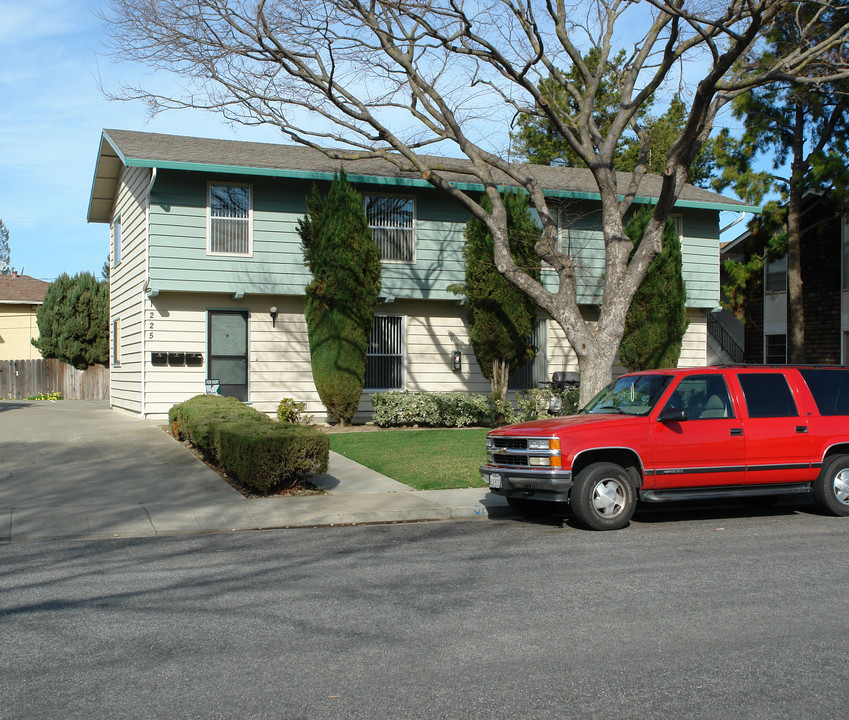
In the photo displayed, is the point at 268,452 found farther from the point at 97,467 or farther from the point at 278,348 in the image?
the point at 278,348

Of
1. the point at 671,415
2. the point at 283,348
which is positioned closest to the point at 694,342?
the point at 283,348

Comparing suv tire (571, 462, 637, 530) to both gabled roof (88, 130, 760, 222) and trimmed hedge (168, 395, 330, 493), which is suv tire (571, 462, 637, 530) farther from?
gabled roof (88, 130, 760, 222)

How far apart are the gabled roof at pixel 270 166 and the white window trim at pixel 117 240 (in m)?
0.90

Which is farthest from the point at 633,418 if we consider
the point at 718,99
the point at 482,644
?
the point at 718,99

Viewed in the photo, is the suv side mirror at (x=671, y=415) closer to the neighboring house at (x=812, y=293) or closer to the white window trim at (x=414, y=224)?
the white window trim at (x=414, y=224)

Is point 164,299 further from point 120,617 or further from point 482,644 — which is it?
point 482,644

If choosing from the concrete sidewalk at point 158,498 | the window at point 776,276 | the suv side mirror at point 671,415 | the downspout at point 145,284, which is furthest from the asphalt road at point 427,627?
the window at point 776,276

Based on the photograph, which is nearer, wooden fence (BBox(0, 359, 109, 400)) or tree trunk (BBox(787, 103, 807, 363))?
tree trunk (BBox(787, 103, 807, 363))

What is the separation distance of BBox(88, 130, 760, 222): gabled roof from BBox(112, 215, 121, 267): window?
91 centimetres

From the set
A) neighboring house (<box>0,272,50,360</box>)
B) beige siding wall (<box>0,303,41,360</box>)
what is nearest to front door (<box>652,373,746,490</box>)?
neighboring house (<box>0,272,50,360</box>)

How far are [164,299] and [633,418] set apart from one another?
12260mm

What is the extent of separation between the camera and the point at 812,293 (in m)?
28.2

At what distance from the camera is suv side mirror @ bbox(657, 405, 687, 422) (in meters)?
9.55

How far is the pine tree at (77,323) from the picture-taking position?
33.8 meters
